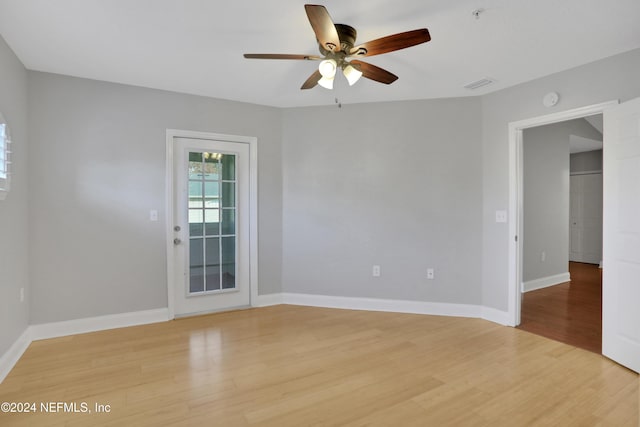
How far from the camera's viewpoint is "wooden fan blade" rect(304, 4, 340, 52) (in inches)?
64.6

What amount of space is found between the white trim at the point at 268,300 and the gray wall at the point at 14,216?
218 cm

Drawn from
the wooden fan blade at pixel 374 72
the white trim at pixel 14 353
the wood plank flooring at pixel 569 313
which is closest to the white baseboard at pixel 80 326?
the white trim at pixel 14 353

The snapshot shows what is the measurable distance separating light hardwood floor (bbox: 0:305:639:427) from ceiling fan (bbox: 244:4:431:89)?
214 cm

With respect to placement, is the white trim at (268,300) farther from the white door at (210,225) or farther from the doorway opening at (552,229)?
the doorway opening at (552,229)

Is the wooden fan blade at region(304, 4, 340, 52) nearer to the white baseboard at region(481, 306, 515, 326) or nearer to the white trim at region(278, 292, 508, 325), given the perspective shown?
the white trim at region(278, 292, 508, 325)

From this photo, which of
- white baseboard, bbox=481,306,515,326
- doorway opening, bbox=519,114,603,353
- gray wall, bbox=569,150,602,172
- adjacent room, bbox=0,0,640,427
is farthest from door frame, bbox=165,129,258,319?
gray wall, bbox=569,150,602,172

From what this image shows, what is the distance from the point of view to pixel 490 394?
216cm

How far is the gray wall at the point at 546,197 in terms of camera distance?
4762 millimetres

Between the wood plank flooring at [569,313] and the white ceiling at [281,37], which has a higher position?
the white ceiling at [281,37]

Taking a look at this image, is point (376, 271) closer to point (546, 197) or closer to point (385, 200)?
point (385, 200)

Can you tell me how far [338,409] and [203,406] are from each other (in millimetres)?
838

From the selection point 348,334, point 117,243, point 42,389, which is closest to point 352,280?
point 348,334

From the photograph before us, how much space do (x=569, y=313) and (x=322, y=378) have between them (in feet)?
10.5

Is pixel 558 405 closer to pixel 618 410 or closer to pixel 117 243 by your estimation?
pixel 618 410
